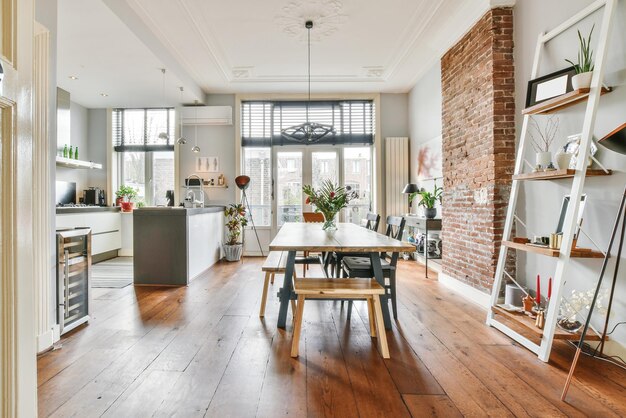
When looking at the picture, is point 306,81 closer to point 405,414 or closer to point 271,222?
point 271,222

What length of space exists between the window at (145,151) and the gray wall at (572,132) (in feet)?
18.8

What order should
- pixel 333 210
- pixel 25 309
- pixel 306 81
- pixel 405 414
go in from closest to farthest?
pixel 25 309 → pixel 405 414 → pixel 333 210 → pixel 306 81

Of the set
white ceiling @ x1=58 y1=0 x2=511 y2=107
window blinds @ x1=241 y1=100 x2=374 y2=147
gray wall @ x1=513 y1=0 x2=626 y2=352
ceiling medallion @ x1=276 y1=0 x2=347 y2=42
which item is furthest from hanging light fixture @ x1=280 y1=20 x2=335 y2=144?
window blinds @ x1=241 y1=100 x2=374 y2=147

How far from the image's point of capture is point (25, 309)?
933 mm

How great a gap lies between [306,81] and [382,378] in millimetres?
5032

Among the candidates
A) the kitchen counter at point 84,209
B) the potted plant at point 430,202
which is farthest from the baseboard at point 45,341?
the potted plant at point 430,202

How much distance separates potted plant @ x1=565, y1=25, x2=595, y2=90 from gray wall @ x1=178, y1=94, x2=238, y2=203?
5.19 meters

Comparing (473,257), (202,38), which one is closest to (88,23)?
(202,38)

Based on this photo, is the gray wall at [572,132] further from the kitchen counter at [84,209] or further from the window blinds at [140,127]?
the window blinds at [140,127]

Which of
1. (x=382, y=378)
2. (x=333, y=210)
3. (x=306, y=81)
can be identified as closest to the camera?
(x=382, y=378)

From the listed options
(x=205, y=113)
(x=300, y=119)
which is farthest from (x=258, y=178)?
(x=205, y=113)

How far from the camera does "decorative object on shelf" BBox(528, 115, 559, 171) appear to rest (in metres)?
2.54

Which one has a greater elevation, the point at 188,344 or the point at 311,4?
the point at 311,4

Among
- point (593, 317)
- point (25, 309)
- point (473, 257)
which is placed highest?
point (25, 309)
